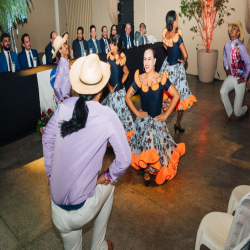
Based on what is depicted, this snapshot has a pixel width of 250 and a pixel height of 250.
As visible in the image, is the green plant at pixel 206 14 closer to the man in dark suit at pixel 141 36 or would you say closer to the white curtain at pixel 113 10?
the man in dark suit at pixel 141 36

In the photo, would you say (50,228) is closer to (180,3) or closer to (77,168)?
(77,168)

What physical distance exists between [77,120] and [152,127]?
183cm

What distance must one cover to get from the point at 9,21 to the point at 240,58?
23.2ft

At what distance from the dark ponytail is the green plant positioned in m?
6.27

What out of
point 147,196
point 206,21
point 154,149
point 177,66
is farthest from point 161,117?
point 206,21

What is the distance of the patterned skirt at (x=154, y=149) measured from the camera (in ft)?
10.5

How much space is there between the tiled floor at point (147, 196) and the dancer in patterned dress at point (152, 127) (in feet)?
0.77

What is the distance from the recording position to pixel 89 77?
1705mm

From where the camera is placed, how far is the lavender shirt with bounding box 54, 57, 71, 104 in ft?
12.0

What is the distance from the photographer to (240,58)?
452cm

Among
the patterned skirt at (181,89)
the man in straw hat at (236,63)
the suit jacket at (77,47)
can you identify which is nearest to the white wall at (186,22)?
the suit jacket at (77,47)

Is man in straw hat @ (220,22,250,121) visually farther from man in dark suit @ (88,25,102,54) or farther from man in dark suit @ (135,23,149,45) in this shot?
man in dark suit @ (88,25,102,54)

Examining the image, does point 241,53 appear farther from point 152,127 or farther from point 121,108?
point 152,127

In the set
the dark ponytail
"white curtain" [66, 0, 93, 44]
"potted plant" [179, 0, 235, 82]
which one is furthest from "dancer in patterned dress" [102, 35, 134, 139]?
"white curtain" [66, 0, 93, 44]
